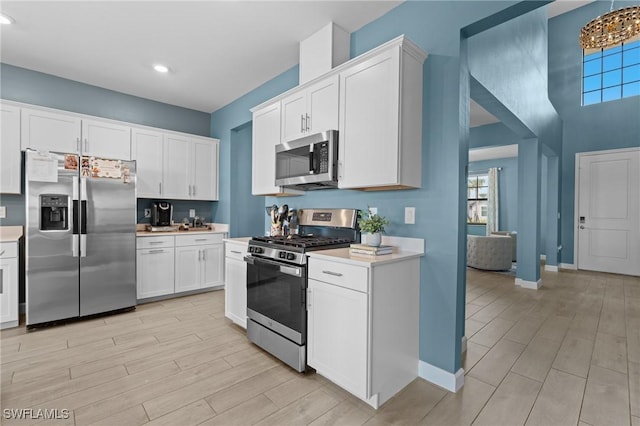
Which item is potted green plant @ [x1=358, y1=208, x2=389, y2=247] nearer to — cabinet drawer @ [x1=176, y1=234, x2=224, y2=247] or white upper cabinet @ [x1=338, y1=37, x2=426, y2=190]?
white upper cabinet @ [x1=338, y1=37, x2=426, y2=190]

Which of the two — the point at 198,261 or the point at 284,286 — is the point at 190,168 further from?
the point at 284,286

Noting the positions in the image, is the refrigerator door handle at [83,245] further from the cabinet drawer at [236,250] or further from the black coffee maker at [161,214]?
the cabinet drawer at [236,250]

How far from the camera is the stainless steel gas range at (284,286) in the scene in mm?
2228

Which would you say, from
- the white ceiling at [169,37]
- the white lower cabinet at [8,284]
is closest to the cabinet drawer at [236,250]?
the white ceiling at [169,37]

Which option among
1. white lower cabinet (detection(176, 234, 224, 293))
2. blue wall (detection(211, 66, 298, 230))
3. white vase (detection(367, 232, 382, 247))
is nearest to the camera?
white vase (detection(367, 232, 382, 247))

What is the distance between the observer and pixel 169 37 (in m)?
2.93

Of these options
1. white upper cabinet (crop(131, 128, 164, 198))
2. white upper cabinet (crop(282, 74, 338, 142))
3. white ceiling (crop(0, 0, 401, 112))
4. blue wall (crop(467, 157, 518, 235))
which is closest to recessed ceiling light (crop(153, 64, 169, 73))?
white ceiling (crop(0, 0, 401, 112))

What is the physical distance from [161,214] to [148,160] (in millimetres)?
785

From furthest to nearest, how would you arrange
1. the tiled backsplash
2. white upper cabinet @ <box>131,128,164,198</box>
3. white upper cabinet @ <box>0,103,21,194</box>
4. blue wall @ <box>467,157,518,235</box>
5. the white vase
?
blue wall @ <box>467,157,518,235</box> < the tiled backsplash < white upper cabinet @ <box>131,128,164,198</box> < white upper cabinet @ <box>0,103,21,194</box> < the white vase

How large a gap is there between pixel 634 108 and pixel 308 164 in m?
6.87

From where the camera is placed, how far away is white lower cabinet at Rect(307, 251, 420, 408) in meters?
1.83

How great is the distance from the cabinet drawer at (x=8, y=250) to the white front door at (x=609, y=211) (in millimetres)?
8956

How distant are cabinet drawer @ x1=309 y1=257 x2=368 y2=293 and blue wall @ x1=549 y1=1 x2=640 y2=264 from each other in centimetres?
673

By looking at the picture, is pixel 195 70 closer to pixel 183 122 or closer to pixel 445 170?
pixel 183 122
